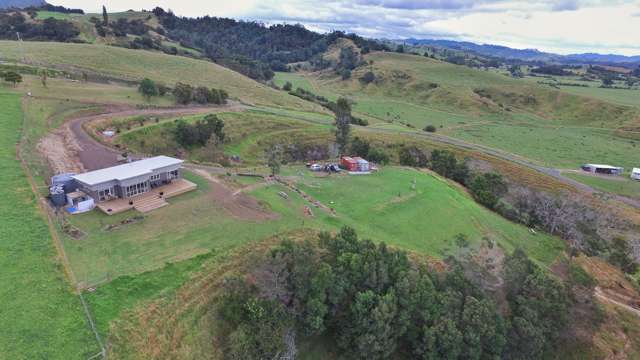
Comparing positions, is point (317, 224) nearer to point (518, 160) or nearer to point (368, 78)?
point (518, 160)

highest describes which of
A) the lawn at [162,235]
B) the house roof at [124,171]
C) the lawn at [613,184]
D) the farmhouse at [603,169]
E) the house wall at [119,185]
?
the house roof at [124,171]

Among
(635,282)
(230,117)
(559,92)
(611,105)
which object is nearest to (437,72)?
(559,92)

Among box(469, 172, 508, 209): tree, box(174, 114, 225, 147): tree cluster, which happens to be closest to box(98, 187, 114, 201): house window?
box(174, 114, 225, 147): tree cluster

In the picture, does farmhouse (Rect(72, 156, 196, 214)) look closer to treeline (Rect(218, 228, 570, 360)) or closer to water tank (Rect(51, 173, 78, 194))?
water tank (Rect(51, 173, 78, 194))

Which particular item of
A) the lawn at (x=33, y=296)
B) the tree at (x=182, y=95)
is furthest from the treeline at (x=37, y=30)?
the lawn at (x=33, y=296)

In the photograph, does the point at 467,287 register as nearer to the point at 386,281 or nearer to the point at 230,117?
the point at 386,281

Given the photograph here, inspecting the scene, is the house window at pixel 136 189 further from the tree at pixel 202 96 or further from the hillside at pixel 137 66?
the hillside at pixel 137 66

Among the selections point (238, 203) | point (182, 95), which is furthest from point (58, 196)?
point (182, 95)

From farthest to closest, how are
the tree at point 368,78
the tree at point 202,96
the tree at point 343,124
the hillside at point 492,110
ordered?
1. the tree at point 368,78
2. the hillside at point 492,110
3. the tree at point 202,96
4. the tree at point 343,124
